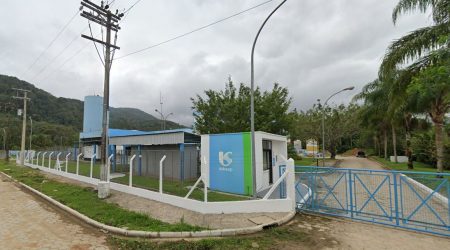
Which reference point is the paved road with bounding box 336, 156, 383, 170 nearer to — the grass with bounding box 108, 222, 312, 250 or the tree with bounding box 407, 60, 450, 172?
the tree with bounding box 407, 60, 450, 172

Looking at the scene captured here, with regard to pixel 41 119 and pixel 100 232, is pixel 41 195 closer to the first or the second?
pixel 100 232

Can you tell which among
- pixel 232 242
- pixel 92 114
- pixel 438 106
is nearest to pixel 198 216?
pixel 232 242

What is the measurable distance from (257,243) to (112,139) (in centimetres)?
1674

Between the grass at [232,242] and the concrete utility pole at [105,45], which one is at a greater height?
the concrete utility pole at [105,45]

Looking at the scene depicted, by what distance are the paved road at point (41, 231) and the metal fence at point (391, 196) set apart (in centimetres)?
676

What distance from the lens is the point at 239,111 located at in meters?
20.9

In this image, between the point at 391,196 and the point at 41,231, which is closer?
the point at 41,231

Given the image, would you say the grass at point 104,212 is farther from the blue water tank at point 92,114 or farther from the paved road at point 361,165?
the blue water tank at point 92,114

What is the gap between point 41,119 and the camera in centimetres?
6550

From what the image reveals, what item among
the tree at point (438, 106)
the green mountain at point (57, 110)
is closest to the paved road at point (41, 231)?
the tree at point (438, 106)

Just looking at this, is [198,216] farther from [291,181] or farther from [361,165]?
[361,165]

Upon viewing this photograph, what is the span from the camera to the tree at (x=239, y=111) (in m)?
20.9

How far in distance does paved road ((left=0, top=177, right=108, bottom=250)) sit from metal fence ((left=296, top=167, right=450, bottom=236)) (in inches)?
266

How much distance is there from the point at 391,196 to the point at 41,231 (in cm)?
1006
